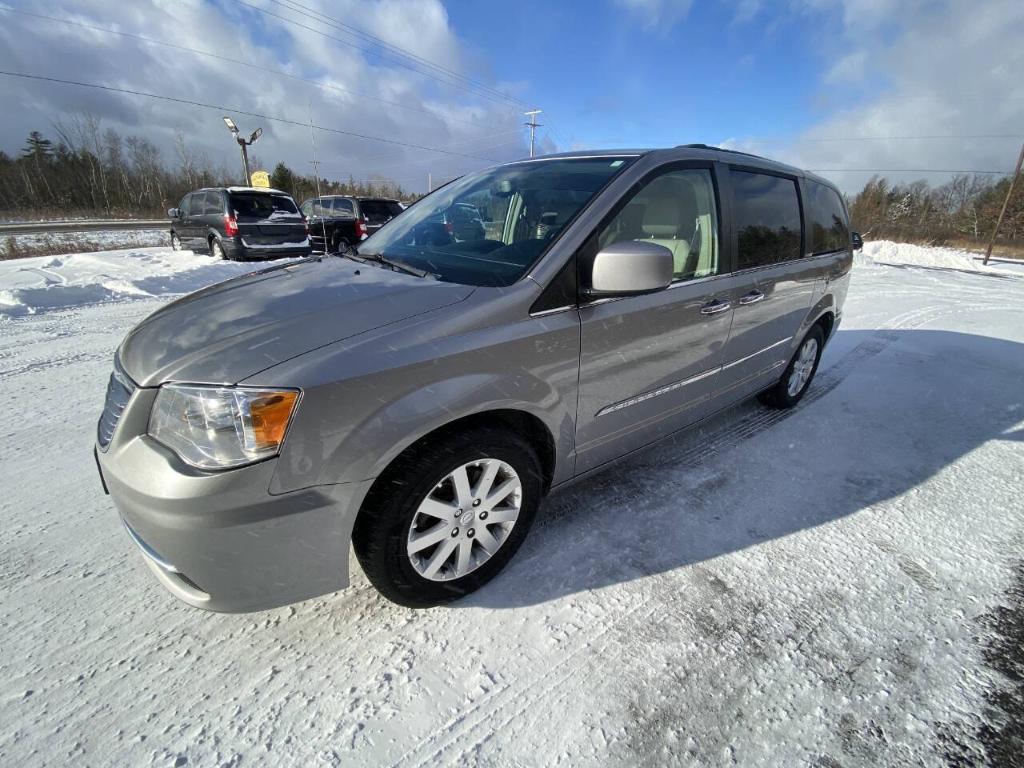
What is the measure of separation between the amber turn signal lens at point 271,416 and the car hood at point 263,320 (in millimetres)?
106

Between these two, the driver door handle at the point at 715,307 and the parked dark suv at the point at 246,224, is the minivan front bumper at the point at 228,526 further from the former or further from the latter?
the parked dark suv at the point at 246,224

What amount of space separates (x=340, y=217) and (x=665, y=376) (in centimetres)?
1156

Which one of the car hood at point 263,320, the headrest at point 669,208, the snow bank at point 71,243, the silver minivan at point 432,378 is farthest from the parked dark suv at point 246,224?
the headrest at point 669,208

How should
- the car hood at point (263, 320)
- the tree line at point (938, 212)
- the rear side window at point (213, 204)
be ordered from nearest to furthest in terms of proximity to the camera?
1. the car hood at point (263, 320)
2. the rear side window at point (213, 204)
3. the tree line at point (938, 212)

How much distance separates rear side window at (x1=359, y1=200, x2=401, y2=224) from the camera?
11906 millimetres

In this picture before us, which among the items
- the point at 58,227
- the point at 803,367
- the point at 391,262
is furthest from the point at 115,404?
the point at 58,227

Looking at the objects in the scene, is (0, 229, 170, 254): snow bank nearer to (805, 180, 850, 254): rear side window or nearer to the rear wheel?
the rear wheel

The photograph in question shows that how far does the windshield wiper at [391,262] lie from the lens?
2.10 metres

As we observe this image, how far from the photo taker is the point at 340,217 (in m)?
12.0

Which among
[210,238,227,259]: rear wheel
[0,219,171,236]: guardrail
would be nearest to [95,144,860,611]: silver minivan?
[210,238,227,259]: rear wheel

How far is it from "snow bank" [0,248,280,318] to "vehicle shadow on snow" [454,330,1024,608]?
6.31m

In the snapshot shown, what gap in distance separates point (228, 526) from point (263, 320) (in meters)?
0.72

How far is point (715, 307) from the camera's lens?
8.48 feet

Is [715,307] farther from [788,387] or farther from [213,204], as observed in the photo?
[213,204]
